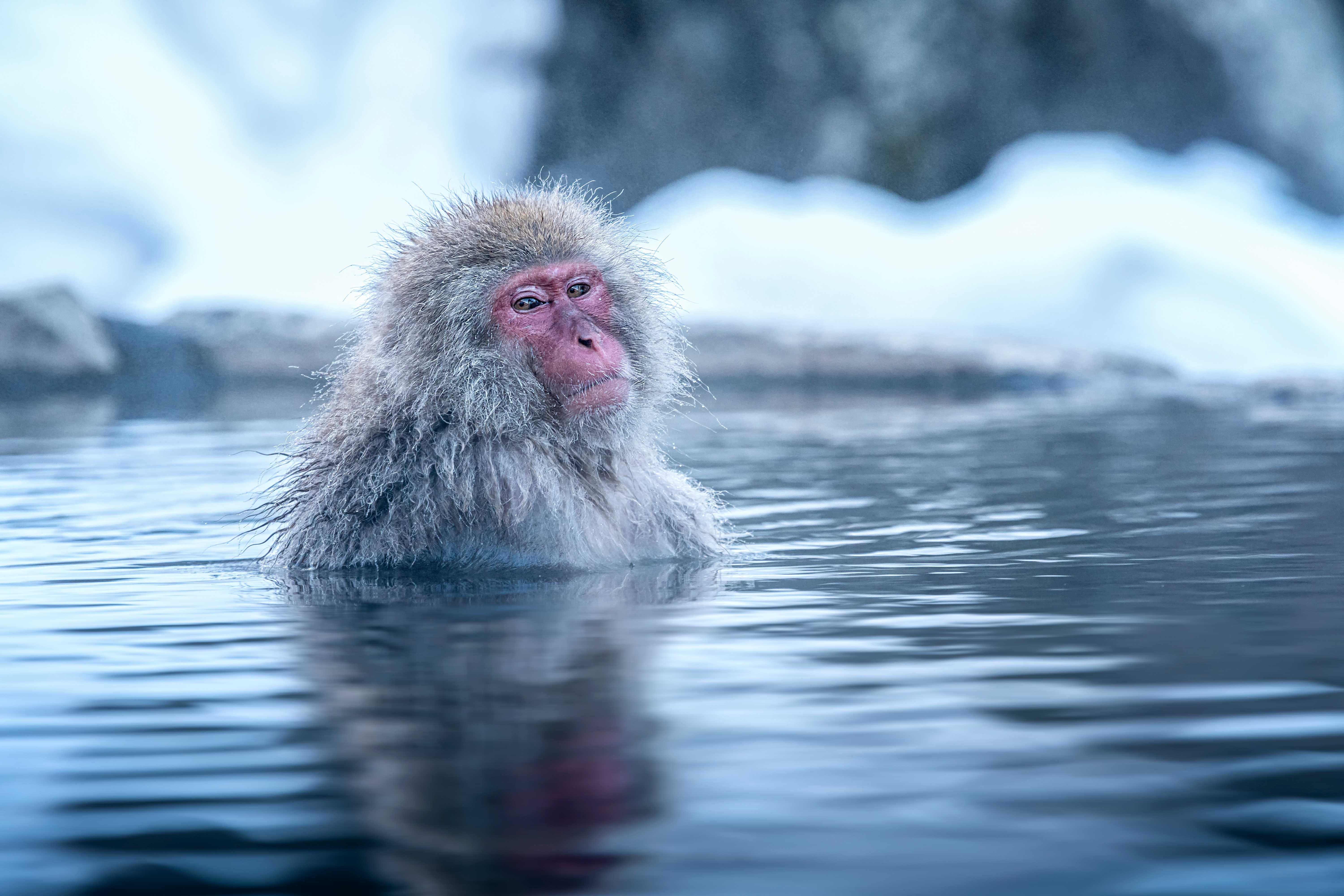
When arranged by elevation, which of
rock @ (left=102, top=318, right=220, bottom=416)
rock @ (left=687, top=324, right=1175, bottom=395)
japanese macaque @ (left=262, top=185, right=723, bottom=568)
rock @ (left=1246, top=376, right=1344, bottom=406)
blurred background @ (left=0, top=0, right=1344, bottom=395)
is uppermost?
blurred background @ (left=0, top=0, right=1344, bottom=395)

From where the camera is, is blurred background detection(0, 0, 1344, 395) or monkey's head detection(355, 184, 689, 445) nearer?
monkey's head detection(355, 184, 689, 445)

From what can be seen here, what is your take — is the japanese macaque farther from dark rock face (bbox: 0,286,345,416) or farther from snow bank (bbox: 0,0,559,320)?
snow bank (bbox: 0,0,559,320)

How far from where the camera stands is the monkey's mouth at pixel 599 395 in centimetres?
397

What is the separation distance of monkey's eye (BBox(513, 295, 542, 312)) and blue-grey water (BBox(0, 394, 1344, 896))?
0.69 metres

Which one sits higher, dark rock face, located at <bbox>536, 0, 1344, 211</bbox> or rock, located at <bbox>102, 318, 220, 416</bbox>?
dark rock face, located at <bbox>536, 0, 1344, 211</bbox>

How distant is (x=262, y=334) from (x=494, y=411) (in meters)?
10.1

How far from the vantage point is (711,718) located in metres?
2.34

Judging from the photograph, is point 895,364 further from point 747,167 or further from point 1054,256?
point 747,167

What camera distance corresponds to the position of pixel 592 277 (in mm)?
4160

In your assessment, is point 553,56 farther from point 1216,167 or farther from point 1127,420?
point 1127,420

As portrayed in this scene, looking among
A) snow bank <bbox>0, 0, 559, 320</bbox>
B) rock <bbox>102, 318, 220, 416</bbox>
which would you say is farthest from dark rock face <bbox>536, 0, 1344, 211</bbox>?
rock <bbox>102, 318, 220, 416</bbox>

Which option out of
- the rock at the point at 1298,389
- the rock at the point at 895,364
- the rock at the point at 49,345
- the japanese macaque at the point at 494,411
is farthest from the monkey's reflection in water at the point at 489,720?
the rock at the point at 49,345

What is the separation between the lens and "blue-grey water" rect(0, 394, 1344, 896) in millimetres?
1741

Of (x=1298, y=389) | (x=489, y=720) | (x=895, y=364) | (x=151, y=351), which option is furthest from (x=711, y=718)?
(x=151, y=351)
